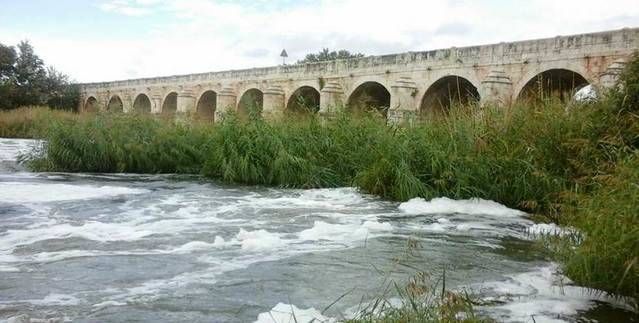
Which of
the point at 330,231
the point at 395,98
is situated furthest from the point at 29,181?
the point at 395,98

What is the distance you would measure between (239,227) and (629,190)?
375 cm

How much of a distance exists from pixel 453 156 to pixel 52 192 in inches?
223

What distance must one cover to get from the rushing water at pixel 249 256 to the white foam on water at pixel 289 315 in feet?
0.04

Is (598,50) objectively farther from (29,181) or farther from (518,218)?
(29,181)

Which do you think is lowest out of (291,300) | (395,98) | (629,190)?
(291,300)

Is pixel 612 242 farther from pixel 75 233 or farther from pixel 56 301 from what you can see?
pixel 75 233

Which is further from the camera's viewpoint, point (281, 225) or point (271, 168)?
point (271, 168)

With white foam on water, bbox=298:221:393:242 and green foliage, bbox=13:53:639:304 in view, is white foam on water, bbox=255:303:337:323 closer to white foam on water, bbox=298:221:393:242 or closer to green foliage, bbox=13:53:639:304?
green foliage, bbox=13:53:639:304

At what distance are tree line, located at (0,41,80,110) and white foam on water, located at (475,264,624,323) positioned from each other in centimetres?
3475

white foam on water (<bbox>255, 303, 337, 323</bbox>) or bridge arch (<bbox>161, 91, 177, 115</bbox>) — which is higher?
bridge arch (<bbox>161, 91, 177, 115</bbox>)

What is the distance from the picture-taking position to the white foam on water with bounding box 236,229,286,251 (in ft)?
16.6

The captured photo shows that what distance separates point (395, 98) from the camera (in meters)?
19.8

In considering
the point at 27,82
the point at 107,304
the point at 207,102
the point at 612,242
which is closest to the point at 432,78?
the point at 612,242

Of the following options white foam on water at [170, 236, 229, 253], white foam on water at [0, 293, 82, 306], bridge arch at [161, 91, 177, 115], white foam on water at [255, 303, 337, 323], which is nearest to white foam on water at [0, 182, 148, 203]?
white foam on water at [170, 236, 229, 253]
